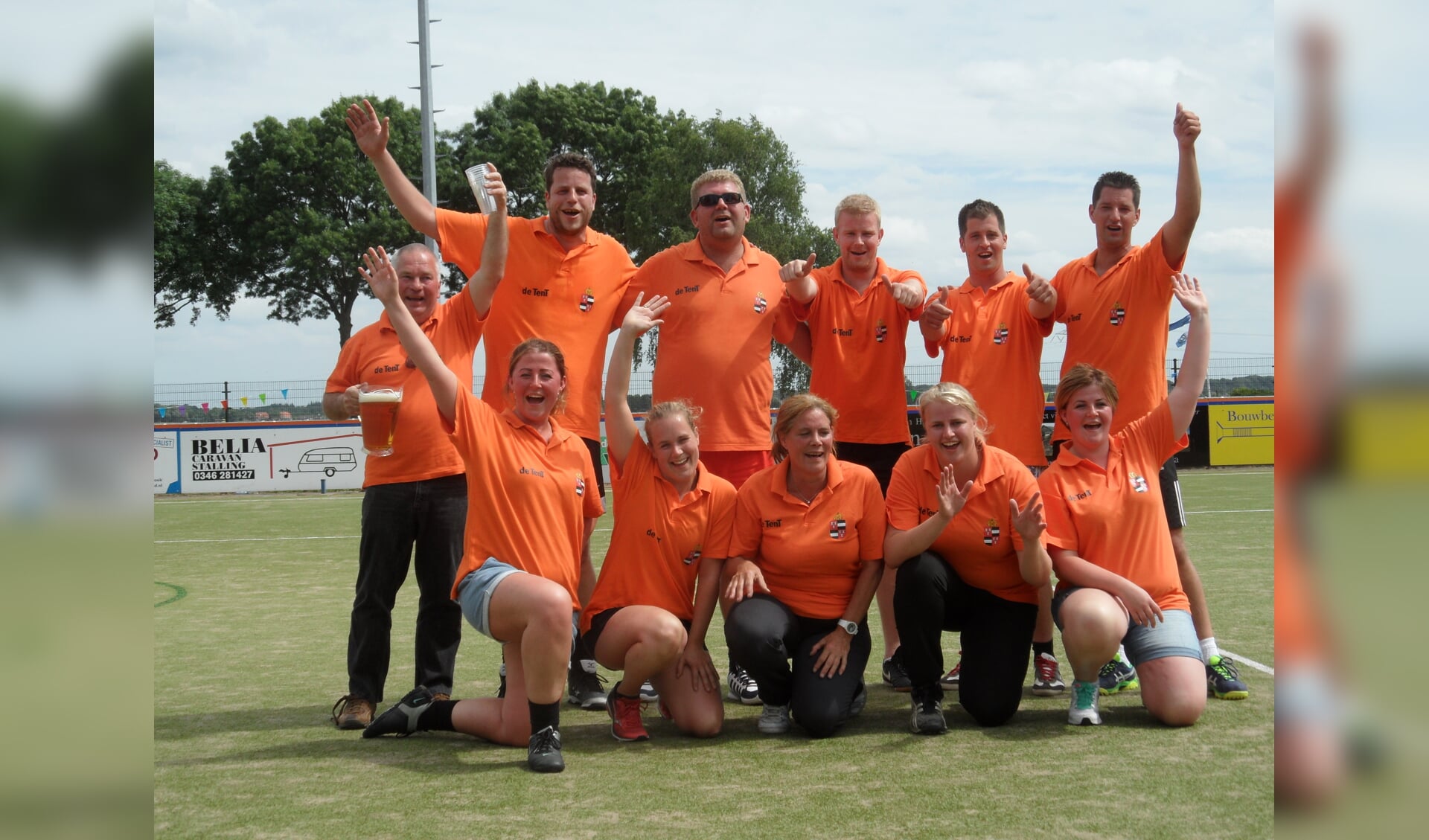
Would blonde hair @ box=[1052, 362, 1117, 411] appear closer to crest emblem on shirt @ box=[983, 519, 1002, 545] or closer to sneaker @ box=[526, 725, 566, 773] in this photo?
crest emblem on shirt @ box=[983, 519, 1002, 545]

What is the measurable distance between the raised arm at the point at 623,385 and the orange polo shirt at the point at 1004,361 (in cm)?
153

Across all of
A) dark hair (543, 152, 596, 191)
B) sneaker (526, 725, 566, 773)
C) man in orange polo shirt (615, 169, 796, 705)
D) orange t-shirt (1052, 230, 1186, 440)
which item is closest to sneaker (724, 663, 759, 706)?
man in orange polo shirt (615, 169, 796, 705)

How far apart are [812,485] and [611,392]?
3.24 ft

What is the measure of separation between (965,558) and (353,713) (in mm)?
2796

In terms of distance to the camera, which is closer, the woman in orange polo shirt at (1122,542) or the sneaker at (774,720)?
the woman in orange polo shirt at (1122,542)

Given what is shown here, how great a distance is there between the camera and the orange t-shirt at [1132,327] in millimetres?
5582

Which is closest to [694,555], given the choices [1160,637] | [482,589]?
[482,589]

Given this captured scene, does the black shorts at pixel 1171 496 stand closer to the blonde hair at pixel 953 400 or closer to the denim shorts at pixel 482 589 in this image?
the blonde hair at pixel 953 400

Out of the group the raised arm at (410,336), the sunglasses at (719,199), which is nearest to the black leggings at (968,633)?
the sunglasses at (719,199)

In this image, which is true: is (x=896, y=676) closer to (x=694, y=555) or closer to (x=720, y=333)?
(x=694, y=555)

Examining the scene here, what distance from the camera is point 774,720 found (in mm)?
4969

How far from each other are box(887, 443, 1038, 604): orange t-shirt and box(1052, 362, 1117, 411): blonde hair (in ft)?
1.19

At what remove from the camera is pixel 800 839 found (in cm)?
349

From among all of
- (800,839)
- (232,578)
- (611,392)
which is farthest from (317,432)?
(800,839)
